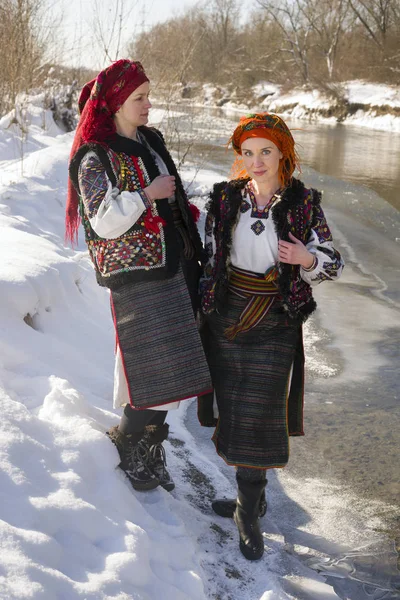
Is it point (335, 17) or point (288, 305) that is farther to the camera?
point (335, 17)

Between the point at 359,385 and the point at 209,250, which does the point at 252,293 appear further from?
the point at 359,385

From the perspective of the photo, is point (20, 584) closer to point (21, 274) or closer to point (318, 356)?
point (21, 274)

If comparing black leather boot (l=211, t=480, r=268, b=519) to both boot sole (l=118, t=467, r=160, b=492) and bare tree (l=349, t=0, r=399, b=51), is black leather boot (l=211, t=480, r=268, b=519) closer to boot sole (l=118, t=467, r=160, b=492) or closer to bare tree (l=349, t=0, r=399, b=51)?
boot sole (l=118, t=467, r=160, b=492)

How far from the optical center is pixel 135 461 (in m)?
2.44

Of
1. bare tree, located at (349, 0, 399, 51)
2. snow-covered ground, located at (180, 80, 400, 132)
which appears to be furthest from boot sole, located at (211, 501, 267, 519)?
bare tree, located at (349, 0, 399, 51)

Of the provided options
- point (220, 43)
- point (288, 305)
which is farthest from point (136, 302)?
point (220, 43)

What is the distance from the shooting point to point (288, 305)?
7.38 ft

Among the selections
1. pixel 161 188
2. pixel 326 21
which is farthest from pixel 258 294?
pixel 326 21

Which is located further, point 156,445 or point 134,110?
point 156,445

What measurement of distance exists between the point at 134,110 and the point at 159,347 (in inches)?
31.3

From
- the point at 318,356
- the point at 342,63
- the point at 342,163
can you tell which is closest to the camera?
the point at 318,356

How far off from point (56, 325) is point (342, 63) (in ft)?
115

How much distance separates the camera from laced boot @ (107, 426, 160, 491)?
7.97 feet

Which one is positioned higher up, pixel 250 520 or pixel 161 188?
pixel 161 188
